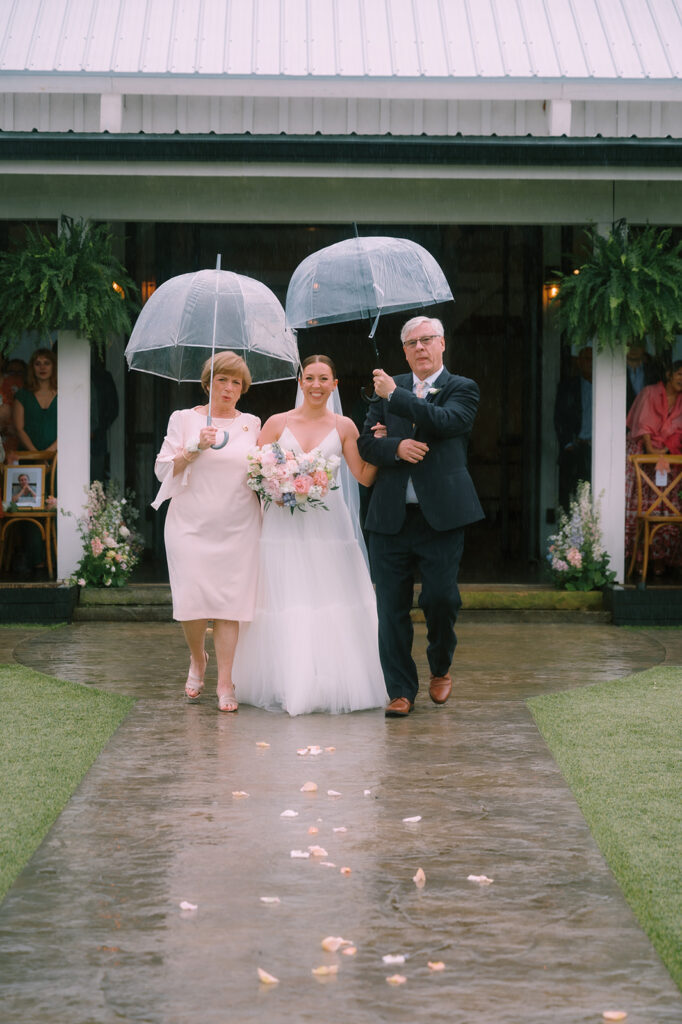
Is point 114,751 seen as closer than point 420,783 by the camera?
No

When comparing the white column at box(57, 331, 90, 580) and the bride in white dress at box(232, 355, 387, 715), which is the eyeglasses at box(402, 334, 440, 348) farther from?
the white column at box(57, 331, 90, 580)

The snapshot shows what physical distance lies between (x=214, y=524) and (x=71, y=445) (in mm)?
3811

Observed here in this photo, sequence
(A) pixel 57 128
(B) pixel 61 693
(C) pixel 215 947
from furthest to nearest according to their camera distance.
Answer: (A) pixel 57 128, (B) pixel 61 693, (C) pixel 215 947

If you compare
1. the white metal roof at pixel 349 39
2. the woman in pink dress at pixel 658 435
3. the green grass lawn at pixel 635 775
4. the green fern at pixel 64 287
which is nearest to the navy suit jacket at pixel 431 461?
the green grass lawn at pixel 635 775

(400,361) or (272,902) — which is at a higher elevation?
(400,361)

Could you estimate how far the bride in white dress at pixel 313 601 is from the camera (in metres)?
6.50

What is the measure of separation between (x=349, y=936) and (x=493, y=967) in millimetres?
436

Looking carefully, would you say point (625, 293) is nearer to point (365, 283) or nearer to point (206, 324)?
point (365, 283)

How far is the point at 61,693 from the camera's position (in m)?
6.93

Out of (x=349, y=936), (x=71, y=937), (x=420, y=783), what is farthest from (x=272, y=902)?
(x=420, y=783)

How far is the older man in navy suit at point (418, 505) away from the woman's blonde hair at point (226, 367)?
2.70 feet

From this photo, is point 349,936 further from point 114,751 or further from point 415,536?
point 415,536

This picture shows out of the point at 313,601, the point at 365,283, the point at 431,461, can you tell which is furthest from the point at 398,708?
the point at 365,283

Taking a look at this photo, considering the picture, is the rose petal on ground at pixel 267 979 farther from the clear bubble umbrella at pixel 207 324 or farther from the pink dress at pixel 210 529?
the clear bubble umbrella at pixel 207 324
